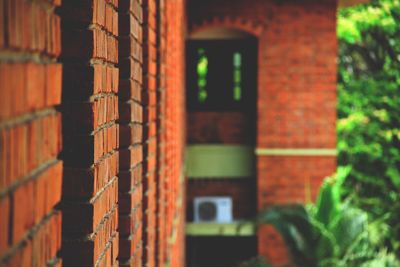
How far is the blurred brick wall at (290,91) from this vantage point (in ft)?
39.2

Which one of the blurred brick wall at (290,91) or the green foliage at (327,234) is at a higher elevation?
the blurred brick wall at (290,91)

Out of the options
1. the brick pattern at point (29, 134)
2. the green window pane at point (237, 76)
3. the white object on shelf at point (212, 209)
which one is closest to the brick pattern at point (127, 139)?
the brick pattern at point (29, 134)

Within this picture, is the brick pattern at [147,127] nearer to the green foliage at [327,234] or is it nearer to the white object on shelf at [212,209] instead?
the green foliage at [327,234]

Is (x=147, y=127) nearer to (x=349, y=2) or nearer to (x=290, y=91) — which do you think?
(x=290, y=91)

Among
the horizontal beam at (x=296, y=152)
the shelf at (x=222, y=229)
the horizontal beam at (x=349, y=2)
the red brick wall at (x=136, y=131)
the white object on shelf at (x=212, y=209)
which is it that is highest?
the horizontal beam at (x=349, y=2)

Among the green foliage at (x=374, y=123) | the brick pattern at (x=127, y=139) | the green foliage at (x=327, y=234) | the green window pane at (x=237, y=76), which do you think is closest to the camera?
the brick pattern at (x=127, y=139)

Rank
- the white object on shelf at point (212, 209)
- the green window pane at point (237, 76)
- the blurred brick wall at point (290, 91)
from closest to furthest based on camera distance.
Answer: the blurred brick wall at point (290, 91) < the white object on shelf at point (212, 209) < the green window pane at point (237, 76)

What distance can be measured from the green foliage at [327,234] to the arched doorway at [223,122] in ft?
4.68

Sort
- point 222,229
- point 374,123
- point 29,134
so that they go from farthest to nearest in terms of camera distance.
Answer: point 374,123 < point 222,229 < point 29,134

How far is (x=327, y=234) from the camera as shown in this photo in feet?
34.7

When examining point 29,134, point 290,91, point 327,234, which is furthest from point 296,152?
point 29,134

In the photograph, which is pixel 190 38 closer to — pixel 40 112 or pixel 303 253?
pixel 303 253

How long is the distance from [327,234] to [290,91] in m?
2.55

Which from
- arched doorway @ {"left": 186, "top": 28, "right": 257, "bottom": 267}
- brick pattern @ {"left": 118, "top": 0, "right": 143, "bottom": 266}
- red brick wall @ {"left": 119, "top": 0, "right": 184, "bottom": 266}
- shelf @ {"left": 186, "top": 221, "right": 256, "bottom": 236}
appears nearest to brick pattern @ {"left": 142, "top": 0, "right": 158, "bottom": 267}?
red brick wall @ {"left": 119, "top": 0, "right": 184, "bottom": 266}
